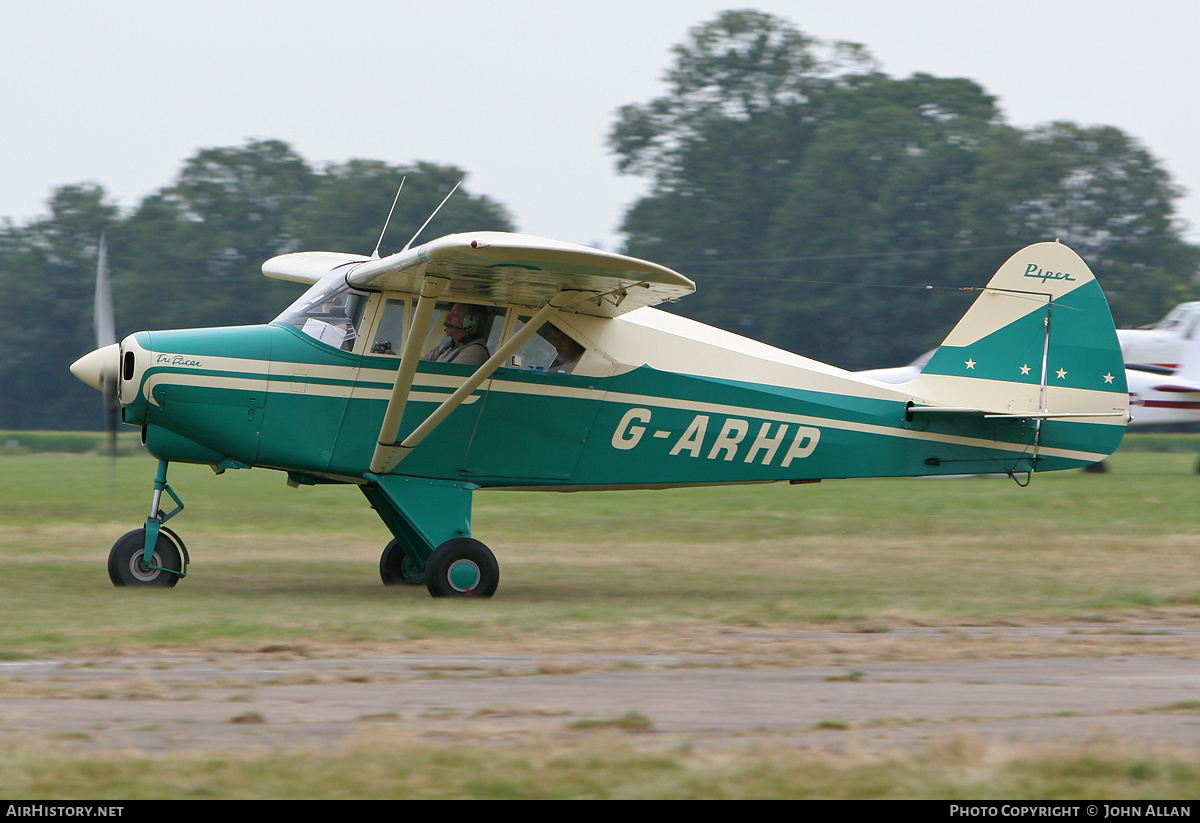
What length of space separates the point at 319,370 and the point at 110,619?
2.90m

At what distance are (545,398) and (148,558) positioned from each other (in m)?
3.64

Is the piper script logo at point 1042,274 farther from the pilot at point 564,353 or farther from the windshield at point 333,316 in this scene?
the windshield at point 333,316

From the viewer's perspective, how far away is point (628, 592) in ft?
37.8

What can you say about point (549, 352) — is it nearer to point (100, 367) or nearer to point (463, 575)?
point (463, 575)

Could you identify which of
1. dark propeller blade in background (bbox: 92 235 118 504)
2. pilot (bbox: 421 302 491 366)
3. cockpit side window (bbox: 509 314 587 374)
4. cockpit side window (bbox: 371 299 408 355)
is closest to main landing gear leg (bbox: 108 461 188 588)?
dark propeller blade in background (bbox: 92 235 118 504)

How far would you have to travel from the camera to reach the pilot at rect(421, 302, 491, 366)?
36.5 feet

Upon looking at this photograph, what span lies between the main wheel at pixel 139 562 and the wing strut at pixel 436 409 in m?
1.92

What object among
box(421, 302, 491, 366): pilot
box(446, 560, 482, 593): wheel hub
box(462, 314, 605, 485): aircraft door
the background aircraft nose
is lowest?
box(446, 560, 482, 593): wheel hub

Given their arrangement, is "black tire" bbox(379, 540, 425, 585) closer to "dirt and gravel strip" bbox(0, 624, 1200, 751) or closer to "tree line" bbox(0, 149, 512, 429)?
"dirt and gravel strip" bbox(0, 624, 1200, 751)

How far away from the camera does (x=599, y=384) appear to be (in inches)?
449

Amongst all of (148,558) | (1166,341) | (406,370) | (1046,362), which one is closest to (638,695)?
(406,370)

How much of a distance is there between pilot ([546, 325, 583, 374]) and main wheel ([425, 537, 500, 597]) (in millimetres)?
1711
